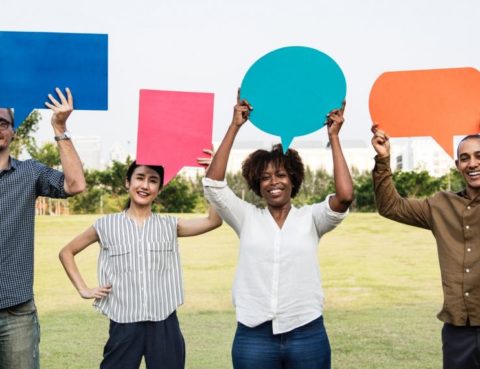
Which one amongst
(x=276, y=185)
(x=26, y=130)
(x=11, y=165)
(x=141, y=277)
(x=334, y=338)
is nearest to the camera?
(x=276, y=185)

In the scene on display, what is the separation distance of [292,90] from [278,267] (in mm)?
697

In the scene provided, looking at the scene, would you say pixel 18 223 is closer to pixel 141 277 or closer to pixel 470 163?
pixel 141 277

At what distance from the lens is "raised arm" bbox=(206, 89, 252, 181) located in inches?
89.0

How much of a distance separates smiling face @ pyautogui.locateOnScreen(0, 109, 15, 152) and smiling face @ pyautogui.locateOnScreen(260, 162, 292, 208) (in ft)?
3.13

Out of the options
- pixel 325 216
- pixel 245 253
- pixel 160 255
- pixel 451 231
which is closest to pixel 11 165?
pixel 160 255

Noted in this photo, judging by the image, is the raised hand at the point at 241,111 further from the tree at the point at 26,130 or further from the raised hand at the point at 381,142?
the tree at the point at 26,130

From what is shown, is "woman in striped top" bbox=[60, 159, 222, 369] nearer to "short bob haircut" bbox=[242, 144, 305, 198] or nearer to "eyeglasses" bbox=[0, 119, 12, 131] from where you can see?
"short bob haircut" bbox=[242, 144, 305, 198]

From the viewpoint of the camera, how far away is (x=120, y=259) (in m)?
2.56

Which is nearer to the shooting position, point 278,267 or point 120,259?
point 278,267

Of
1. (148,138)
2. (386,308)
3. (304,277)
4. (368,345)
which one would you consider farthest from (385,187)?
(386,308)

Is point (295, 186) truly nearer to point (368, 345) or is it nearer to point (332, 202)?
point (332, 202)

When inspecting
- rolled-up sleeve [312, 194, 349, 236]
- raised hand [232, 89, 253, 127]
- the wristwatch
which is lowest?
rolled-up sleeve [312, 194, 349, 236]

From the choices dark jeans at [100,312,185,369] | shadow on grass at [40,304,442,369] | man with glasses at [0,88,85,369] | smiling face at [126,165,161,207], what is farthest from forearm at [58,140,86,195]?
shadow on grass at [40,304,442,369]

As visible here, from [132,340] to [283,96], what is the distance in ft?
3.56
